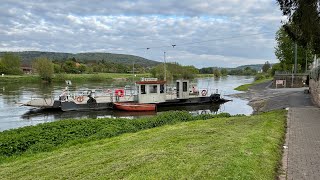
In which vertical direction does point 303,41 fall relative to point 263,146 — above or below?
above

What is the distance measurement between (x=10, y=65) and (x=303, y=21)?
123729 millimetres

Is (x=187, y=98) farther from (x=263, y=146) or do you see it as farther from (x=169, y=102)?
(x=263, y=146)

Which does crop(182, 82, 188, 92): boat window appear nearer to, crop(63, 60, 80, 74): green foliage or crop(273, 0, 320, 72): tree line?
crop(273, 0, 320, 72): tree line

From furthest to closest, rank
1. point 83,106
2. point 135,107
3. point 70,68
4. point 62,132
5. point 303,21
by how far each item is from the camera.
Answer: point 70,68, point 83,106, point 135,107, point 303,21, point 62,132

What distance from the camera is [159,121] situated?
61.7 feet

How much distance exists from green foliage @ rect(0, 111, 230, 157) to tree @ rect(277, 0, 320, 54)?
6966 mm

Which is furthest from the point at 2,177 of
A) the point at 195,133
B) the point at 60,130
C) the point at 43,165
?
the point at 60,130

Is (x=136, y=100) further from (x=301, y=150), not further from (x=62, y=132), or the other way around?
(x=301, y=150)

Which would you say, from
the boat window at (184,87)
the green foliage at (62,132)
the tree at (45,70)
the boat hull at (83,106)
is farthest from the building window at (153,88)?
the tree at (45,70)

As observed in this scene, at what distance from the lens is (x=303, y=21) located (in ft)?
55.9

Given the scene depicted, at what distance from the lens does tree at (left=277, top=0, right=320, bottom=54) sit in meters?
16.7

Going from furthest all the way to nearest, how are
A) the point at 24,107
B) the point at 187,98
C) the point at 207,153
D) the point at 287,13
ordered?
the point at 187,98 < the point at 24,107 < the point at 287,13 < the point at 207,153

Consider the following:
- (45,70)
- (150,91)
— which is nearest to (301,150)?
(150,91)

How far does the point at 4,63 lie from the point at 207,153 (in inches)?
5044
